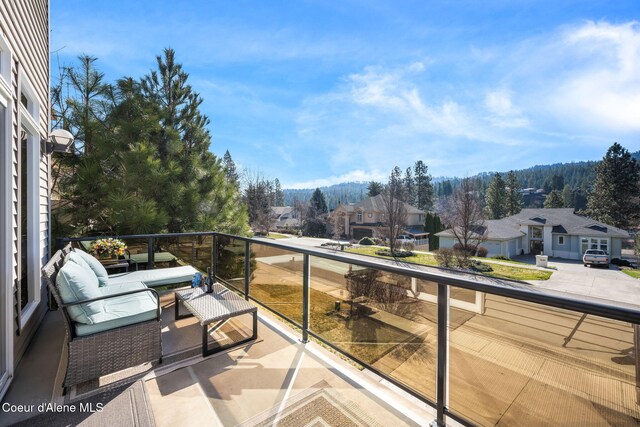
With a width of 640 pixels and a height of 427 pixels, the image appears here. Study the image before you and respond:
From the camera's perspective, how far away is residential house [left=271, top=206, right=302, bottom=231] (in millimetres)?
45219

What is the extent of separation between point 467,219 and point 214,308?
21.2m

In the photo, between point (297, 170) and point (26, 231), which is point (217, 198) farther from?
point (297, 170)

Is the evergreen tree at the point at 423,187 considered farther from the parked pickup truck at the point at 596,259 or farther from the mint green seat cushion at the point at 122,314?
the mint green seat cushion at the point at 122,314

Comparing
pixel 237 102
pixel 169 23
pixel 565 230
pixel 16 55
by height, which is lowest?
pixel 565 230

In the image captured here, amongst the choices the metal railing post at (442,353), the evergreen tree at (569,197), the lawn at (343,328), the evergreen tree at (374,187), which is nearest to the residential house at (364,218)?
the evergreen tree at (374,187)

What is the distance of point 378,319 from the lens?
8.20 feet

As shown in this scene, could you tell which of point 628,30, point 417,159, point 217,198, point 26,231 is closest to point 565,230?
point 628,30

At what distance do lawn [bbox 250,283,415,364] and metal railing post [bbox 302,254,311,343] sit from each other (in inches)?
2.2

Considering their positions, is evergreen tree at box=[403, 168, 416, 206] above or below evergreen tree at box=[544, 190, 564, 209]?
above

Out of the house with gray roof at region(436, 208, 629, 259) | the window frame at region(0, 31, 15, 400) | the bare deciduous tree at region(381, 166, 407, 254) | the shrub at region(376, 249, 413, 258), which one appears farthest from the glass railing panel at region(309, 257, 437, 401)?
the house with gray roof at region(436, 208, 629, 259)

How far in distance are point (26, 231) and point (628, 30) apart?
2284 cm

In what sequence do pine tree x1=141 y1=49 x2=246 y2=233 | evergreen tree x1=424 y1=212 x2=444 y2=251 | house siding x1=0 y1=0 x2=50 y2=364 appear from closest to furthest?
house siding x1=0 y1=0 x2=50 y2=364
pine tree x1=141 y1=49 x2=246 y2=233
evergreen tree x1=424 y1=212 x2=444 y2=251

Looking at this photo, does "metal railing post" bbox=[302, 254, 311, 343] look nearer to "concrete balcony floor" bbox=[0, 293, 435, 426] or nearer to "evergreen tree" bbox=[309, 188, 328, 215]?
"concrete balcony floor" bbox=[0, 293, 435, 426]

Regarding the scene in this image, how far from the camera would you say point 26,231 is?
3275 mm
